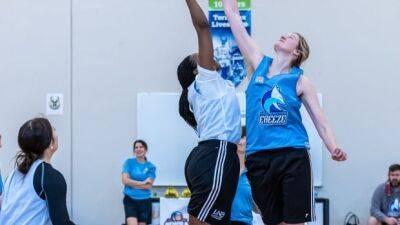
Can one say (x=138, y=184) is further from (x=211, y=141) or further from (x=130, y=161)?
(x=211, y=141)

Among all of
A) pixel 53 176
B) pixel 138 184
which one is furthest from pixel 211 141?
pixel 138 184

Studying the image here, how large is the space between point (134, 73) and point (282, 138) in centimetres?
734

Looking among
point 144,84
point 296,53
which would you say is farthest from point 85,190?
point 296,53

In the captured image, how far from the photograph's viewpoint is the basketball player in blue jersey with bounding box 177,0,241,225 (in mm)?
4527

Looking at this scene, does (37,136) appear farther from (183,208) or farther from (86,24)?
(86,24)

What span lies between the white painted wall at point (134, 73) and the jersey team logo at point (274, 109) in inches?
274

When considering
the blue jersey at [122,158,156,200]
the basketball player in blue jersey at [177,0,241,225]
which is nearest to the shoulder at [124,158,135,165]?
the blue jersey at [122,158,156,200]

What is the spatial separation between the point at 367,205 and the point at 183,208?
9.73 feet

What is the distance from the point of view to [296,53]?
4605 mm

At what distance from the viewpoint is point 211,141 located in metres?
4.62

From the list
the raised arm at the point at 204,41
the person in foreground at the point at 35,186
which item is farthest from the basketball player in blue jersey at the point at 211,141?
the person in foreground at the point at 35,186

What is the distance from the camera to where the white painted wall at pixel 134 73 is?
37.7 ft

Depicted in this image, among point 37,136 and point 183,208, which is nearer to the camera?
point 37,136

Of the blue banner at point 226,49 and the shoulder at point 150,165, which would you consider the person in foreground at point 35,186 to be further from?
the blue banner at point 226,49
